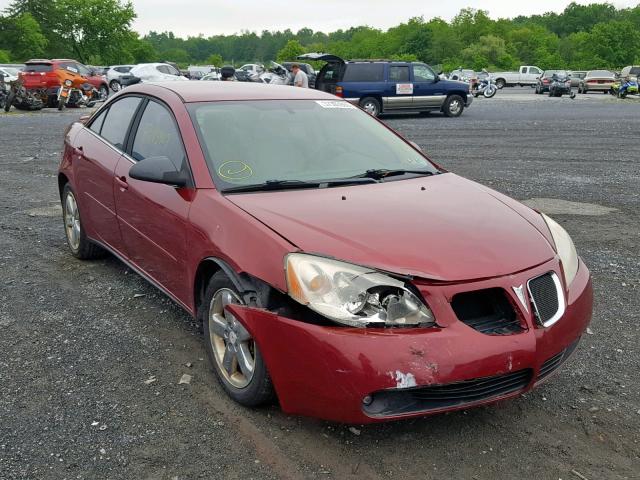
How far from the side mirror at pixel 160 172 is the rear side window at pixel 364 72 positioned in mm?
16685

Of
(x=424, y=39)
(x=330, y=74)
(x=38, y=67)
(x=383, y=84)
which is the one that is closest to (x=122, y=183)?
(x=383, y=84)

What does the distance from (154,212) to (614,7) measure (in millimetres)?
150686

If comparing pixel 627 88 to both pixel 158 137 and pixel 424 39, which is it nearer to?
pixel 158 137

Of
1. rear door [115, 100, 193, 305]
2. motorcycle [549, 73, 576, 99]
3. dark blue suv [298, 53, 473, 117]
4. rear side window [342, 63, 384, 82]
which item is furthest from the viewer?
motorcycle [549, 73, 576, 99]

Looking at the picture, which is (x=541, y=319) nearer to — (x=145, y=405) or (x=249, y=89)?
(x=145, y=405)

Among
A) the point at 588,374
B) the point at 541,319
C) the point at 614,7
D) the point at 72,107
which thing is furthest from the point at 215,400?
the point at 614,7

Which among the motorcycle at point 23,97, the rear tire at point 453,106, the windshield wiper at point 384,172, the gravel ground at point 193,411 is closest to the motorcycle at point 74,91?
the motorcycle at point 23,97

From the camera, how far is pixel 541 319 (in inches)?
112

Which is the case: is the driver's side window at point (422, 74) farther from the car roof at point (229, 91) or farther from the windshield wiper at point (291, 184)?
the windshield wiper at point (291, 184)

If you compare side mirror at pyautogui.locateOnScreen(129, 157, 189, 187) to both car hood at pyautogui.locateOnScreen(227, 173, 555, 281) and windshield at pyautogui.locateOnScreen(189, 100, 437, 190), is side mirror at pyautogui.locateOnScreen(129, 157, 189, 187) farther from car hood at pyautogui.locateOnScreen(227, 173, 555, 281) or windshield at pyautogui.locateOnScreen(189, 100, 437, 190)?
car hood at pyautogui.locateOnScreen(227, 173, 555, 281)

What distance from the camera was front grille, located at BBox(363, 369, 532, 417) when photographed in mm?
2666

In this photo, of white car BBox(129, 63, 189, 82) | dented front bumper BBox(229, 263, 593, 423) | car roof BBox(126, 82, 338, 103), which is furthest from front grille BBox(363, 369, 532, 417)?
white car BBox(129, 63, 189, 82)

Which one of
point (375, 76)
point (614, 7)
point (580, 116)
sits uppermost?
point (614, 7)

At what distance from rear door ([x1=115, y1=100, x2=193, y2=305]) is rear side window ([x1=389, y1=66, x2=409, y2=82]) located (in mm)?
16238
